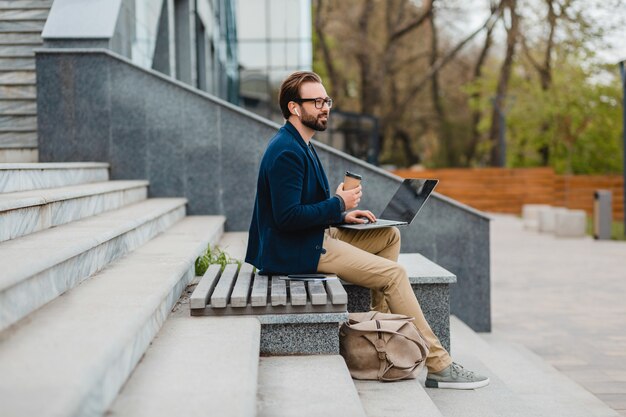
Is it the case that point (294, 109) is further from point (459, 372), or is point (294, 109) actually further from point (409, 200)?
point (459, 372)

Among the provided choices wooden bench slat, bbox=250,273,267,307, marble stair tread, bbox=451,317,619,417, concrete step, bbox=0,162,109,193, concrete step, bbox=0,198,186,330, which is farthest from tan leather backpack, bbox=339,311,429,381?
concrete step, bbox=0,162,109,193

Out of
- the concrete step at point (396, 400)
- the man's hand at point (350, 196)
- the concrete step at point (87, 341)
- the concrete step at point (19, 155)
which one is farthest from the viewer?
the concrete step at point (19, 155)

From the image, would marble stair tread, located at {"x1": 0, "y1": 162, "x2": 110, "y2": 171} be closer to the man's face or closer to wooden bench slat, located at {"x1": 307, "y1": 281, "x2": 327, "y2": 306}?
the man's face

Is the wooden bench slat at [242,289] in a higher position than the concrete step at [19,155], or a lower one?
lower

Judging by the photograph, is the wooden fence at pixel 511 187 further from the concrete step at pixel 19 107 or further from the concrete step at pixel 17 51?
the concrete step at pixel 19 107

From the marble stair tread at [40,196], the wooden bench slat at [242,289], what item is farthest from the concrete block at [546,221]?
the wooden bench slat at [242,289]

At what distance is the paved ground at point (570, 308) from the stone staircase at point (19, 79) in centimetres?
532

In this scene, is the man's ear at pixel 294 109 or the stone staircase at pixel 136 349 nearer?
the stone staircase at pixel 136 349

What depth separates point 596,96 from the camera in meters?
35.6

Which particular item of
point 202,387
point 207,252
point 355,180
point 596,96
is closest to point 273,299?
point 355,180

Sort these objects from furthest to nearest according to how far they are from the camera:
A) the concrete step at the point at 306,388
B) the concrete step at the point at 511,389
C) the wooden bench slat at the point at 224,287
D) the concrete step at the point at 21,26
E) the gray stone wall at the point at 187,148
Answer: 1. the concrete step at the point at 21,26
2. the gray stone wall at the point at 187,148
3. the concrete step at the point at 511,389
4. the wooden bench slat at the point at 224,287
5. the concrete step at the point at 306,388

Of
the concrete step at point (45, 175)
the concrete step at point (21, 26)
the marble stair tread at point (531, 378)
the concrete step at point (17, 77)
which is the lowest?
the marble stair tread at point (531, 378)

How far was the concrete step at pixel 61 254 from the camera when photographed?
11.0 feet

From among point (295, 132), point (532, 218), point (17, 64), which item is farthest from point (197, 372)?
point (532, 218)
